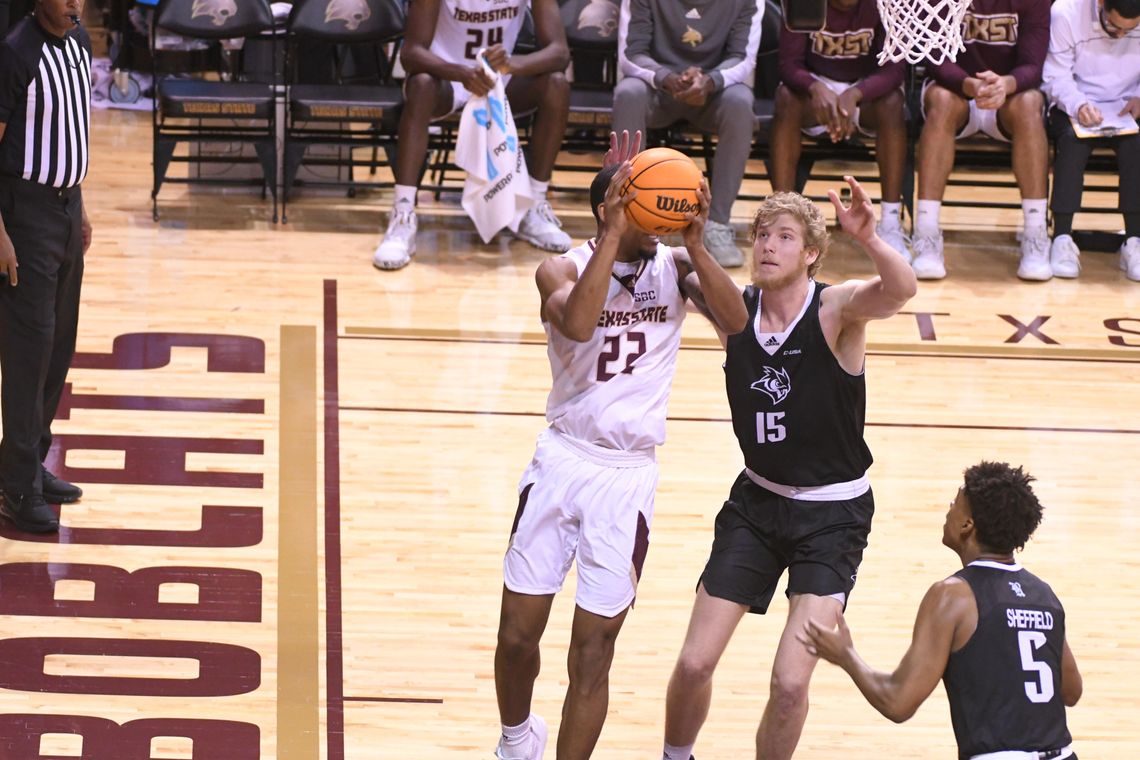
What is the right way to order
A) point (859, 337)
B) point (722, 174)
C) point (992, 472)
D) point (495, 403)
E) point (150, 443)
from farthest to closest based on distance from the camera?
point (722, 174) → point (495, 403) → point (150, 443) → point (859, 337) → point (992, 472)

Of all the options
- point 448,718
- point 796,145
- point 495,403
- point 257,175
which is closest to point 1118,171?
point 796,145

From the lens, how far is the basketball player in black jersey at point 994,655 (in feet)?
11.6

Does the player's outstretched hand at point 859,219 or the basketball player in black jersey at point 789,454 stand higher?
the player's outstretched hand at point 859,219

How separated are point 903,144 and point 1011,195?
2.28 metres

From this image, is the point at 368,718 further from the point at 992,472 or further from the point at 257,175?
the point at 257,175

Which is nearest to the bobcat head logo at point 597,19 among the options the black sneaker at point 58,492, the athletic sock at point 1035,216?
the athletic sock at point 1035,216

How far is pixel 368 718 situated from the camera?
15.6 feet

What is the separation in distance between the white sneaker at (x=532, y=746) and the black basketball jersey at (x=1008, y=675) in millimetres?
1318

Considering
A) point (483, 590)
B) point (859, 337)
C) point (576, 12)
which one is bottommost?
point (483, 590)

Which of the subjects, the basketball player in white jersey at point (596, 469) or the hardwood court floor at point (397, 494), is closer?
the basketball player in white jersey at point (596, 469)

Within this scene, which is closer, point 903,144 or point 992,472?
point 992,472

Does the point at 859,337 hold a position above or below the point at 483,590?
above

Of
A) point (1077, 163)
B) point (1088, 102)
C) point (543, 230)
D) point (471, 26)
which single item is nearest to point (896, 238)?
point (1077, 163)

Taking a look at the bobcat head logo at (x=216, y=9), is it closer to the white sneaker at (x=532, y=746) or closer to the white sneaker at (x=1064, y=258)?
the white sneaker at (x=1064, y=258)
